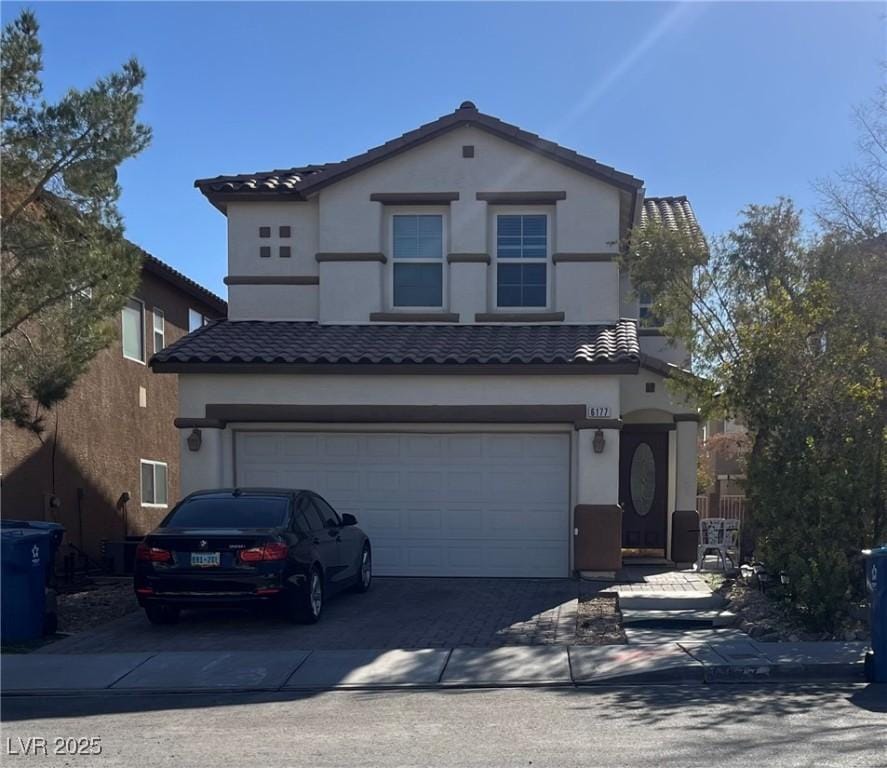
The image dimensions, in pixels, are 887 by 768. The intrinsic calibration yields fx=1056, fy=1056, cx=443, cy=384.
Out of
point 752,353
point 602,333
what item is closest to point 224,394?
point 602,333

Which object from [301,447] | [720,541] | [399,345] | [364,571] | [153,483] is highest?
[399,345]

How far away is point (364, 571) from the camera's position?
554 inches

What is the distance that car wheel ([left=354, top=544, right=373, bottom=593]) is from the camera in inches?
548

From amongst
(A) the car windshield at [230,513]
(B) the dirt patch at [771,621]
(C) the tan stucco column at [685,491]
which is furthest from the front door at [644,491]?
(A) the car windshield at [230,513]

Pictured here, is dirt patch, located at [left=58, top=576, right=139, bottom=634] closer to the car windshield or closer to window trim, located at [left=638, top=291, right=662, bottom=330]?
the car windshield

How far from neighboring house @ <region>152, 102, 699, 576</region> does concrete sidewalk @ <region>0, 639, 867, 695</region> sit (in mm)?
5034

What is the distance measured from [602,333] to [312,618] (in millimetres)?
6795

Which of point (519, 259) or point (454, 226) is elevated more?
point (454, 226)

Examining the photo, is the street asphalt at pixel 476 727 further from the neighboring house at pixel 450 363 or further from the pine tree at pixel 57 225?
the neighboring house at pixel 450 363

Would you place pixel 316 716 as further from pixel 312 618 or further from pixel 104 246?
pixel 104 246

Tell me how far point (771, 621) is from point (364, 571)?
5.34m

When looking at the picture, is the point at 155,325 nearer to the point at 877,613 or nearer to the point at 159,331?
the point at 159,331

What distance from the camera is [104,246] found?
11930mm

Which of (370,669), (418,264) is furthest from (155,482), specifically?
(370,669)
